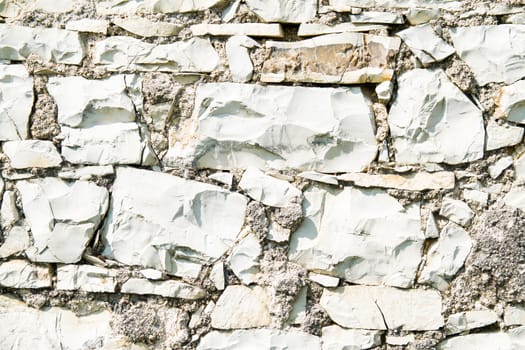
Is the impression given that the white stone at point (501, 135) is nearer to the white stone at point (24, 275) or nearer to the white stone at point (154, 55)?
the white stone at point (154, 55)

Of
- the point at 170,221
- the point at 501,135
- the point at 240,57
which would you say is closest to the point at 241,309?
the point at 170,221

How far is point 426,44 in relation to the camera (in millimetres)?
2188

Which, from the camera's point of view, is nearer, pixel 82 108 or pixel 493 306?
pixel 493 306

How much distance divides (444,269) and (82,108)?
128 centimetres

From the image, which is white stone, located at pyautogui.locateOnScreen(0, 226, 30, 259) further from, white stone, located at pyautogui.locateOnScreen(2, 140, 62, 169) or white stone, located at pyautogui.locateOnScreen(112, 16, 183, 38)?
white stone, located at pyautogui.locateOnScreen(112, 16, 183, 38)

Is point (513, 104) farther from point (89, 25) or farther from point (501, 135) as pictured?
point (89, 25)

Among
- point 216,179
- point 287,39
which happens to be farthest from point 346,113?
point 216,179

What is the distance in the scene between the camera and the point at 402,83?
7.29 ft

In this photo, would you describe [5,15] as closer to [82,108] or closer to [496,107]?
[82,108]

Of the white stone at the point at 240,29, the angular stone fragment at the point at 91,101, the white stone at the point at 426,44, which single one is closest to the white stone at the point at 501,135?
the white stone at the point at 426,44

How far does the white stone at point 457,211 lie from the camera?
2.15 metres

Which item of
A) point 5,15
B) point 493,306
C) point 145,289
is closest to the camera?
point 493,306

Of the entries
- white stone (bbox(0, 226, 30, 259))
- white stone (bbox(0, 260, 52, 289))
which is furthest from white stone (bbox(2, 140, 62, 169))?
white stone (bbox(0, 260, 52, 289))

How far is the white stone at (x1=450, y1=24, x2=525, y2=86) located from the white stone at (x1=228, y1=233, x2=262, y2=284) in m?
0.85
